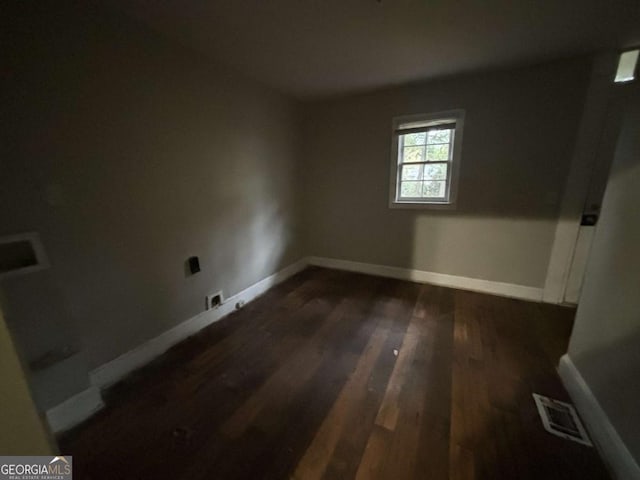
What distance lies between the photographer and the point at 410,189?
122 inches

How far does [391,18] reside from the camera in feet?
5.29

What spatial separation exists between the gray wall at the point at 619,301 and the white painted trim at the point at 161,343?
8.52 ft

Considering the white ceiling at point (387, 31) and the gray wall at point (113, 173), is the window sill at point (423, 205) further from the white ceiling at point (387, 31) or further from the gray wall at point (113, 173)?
the gray wall at point (113, 173)

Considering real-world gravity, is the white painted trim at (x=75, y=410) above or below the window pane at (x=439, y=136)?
below

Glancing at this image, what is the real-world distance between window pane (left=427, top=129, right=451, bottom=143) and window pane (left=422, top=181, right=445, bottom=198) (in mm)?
459

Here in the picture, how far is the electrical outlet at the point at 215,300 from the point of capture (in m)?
2.27

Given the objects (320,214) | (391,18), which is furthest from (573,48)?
(320,214)

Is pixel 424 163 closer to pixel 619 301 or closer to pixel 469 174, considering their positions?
pixel 469 174

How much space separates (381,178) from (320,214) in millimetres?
997

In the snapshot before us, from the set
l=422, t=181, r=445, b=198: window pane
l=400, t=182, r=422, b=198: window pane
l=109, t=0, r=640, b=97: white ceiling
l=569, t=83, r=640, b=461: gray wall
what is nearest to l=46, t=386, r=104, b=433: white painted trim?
l=109, t=0, r=640, b=97: white ceiling

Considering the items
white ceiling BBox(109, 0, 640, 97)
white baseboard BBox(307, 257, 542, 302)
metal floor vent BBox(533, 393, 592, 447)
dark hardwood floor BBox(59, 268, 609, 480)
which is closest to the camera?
dark hardwood floor BBox(59, 268, 609, 480)

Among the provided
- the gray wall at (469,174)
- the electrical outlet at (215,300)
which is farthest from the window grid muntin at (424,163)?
the electrical outlet at (215,300)

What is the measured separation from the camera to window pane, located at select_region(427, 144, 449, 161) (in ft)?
9.23

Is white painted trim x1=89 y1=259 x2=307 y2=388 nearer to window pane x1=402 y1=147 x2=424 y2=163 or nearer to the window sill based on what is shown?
the window sill
